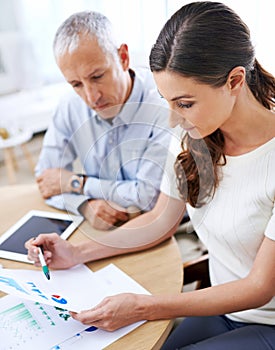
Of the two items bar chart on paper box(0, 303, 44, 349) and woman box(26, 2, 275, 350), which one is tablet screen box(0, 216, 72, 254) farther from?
woman box(26, 2, 275, 350)

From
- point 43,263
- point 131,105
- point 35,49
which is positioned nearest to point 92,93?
point 131,105

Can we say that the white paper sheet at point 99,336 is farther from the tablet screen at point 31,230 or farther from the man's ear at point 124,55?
the man's ear at point 124,55

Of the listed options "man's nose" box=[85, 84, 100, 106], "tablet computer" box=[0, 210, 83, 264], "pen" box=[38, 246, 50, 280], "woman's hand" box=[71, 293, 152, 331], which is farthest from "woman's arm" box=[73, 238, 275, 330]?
"man's nose" box=[85, 84, 100, 106]

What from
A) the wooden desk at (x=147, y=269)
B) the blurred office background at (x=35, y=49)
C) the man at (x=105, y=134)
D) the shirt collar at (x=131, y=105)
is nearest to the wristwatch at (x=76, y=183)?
the man at (x=105, y=134)

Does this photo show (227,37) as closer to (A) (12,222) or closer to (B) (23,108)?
(A) (12,222)

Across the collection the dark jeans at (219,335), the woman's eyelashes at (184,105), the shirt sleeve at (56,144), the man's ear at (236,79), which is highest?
the man's ear at (236,79)

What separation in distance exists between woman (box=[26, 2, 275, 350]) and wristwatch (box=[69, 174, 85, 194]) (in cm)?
39

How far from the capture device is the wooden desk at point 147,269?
0.85m

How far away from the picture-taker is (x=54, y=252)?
1065mm

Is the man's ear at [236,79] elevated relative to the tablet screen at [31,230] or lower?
elevated

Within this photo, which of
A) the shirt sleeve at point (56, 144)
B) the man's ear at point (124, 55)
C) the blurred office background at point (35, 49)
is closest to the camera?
Result: the man's ear at point (124, 55)

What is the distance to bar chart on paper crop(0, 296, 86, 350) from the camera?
84 cm

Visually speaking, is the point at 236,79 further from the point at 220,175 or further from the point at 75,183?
the point at 75,183

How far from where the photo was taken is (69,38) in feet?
4.16
